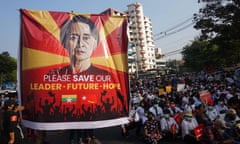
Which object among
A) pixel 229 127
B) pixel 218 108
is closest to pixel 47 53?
pixel 229 127

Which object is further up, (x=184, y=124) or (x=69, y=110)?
(x=69, y=110)

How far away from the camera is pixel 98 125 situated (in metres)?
4.57

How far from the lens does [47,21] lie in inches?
172

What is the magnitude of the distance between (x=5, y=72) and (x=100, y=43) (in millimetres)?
42682

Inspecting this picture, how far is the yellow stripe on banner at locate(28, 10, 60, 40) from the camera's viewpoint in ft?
14.3

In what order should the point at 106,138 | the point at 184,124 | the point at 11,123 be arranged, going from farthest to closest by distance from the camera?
the point at 106,138 < the point at 184,124 < the point at 11,123

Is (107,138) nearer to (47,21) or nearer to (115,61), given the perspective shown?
(115,61)

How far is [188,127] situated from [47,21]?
548 centimetres

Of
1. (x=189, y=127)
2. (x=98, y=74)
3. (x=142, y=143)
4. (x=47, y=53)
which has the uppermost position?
(x=47, y=53)

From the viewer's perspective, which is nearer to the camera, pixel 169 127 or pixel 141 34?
pixel 169 127

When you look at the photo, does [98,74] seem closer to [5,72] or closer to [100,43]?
[100,43]

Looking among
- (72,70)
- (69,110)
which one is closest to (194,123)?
(69,110)

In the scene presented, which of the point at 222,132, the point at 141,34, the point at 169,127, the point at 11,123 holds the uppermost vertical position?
the point at 141,34

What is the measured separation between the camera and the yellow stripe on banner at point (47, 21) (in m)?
4.34
